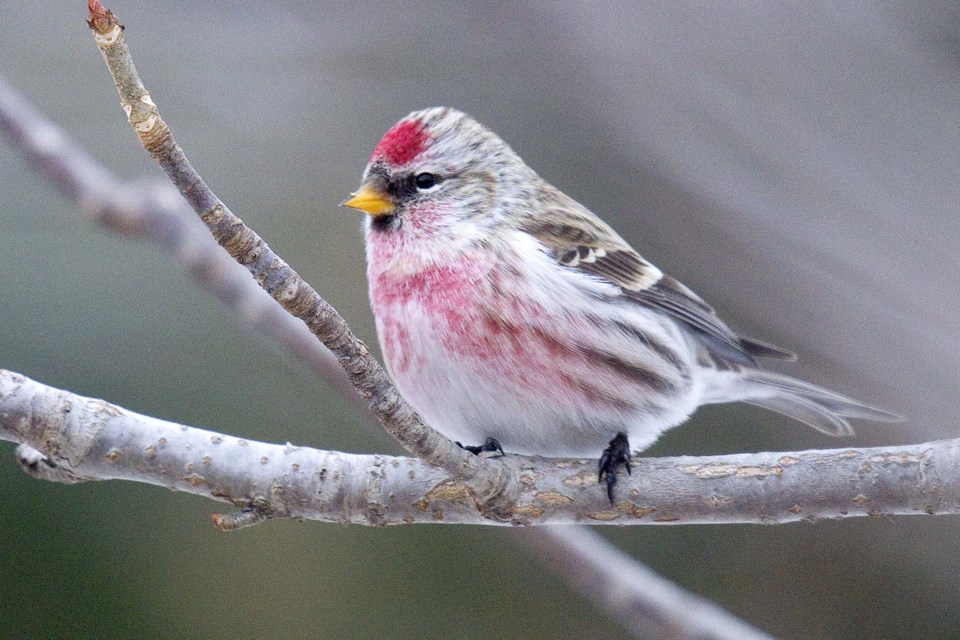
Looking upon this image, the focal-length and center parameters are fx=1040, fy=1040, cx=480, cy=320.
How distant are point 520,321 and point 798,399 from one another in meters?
0.70

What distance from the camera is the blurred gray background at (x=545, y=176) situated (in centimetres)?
180

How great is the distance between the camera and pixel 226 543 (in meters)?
2.54

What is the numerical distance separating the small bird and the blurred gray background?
164mm

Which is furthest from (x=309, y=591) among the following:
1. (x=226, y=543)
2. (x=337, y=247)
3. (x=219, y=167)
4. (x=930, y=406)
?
(x=930, y=406)

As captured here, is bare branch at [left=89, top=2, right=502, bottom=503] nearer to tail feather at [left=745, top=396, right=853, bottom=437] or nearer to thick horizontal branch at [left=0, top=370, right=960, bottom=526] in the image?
thick horizontal branch at [left=0, top=370, right=960, bottom=526]

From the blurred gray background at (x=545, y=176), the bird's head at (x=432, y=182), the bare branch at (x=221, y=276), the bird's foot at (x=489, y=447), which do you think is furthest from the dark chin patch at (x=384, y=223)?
the blurred gray background at (x=545, y=176)

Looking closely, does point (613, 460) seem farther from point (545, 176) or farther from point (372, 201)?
point (545, 176)

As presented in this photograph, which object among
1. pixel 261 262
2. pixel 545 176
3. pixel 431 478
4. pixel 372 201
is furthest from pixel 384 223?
pixel 545 176

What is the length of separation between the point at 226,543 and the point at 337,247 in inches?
34.6

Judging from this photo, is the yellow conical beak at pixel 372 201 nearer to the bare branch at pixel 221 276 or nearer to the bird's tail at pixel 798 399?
the bare branch at pixel 221 276

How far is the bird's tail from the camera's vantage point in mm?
2053

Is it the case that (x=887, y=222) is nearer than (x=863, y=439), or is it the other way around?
(x=887, y=222)

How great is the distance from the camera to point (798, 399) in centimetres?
213

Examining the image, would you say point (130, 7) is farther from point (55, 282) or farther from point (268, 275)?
point (268, 275)
